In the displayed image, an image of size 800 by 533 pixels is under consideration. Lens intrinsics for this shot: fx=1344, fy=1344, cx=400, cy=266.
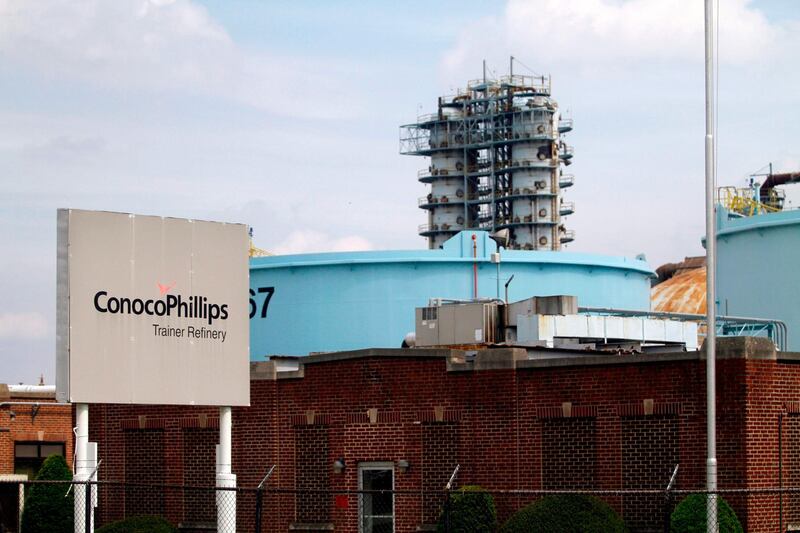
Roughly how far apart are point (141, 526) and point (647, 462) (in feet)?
42.9

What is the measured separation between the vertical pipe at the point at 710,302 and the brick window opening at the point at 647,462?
1.66m

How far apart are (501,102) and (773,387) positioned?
6439cm

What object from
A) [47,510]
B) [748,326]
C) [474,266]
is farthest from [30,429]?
[748,326]

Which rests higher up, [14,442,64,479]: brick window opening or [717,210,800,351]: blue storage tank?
[717,210,800,351]: blue storage tank

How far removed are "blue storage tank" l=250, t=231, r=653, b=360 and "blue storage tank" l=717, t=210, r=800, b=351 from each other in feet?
19.5

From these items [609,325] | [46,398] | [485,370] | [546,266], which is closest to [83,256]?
[485,370]

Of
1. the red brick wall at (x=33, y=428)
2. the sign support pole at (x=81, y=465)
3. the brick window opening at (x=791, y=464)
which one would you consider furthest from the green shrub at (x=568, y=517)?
the red brick wall at (x=33, y=428)

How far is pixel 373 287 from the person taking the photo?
180 ft

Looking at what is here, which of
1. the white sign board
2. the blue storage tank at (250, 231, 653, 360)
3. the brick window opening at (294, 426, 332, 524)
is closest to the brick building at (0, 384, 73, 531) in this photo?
the blue storage tank at (250, 231, 653, 360)

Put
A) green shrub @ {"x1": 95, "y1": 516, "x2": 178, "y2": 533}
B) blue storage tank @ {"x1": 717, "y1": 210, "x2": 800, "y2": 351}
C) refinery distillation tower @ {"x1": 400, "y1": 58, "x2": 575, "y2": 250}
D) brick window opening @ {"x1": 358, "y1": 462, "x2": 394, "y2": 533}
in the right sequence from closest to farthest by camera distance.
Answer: brick window opening @ {"x1": 358, "y1": 462, "x2": 394, "y2": 533} → green shrub @ {"x1": 95, "y1": 516, "x2": 178, "y2": 533} → blue storage tank @ {"x1": 717, "y1": 210, "x2": 800, "y2": 351} → refinery distillation tower @ {"x1": 400, "y1": 58, "x2": 575, "y2": 250}

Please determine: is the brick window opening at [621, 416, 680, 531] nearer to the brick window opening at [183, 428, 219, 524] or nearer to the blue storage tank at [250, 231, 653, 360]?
the brick window opening at [183, 428, 219, 524]

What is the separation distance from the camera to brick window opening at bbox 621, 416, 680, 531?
2850 centimetres

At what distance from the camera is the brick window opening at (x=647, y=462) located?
2850 cm

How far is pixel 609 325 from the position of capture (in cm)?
3712
